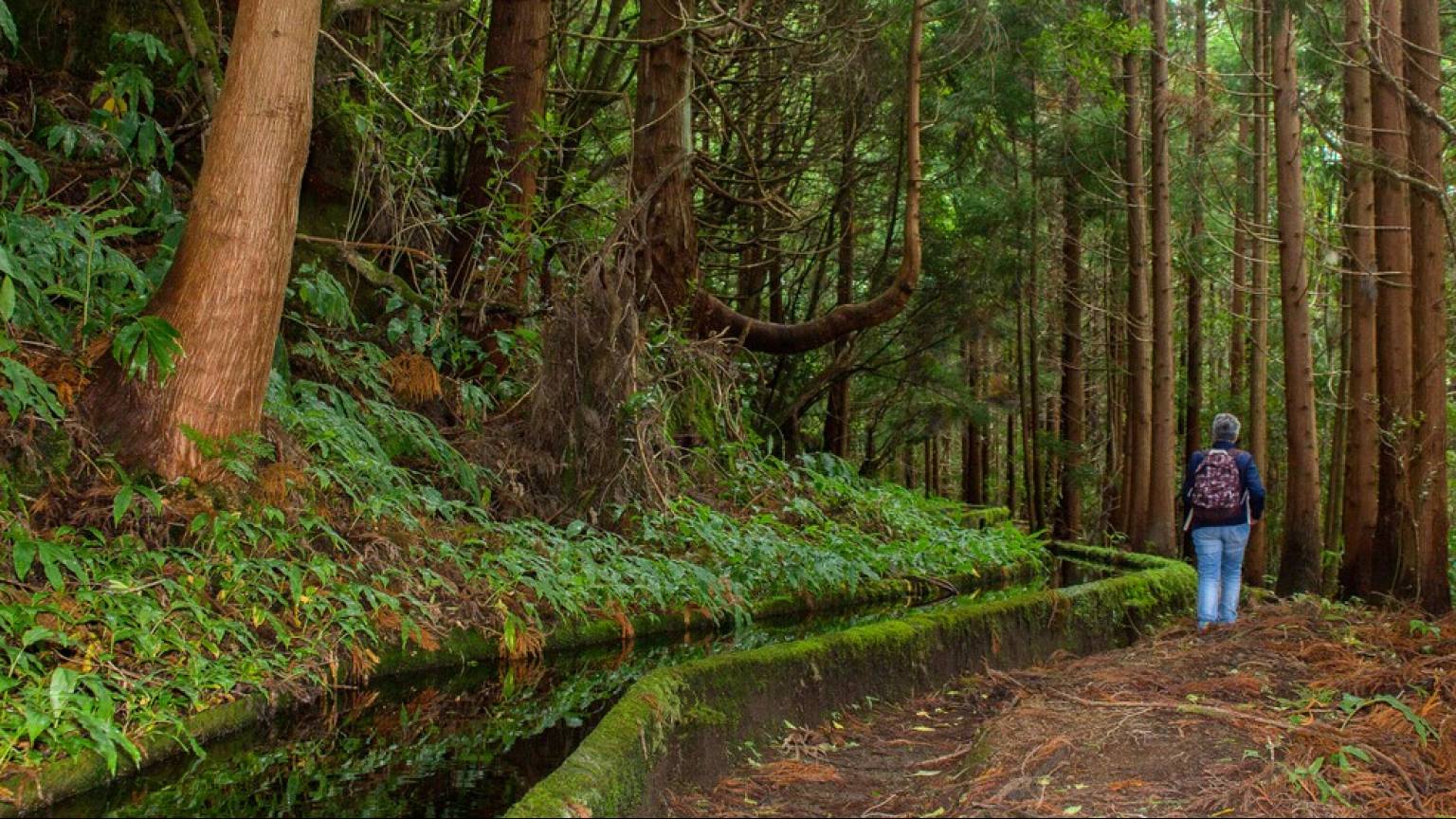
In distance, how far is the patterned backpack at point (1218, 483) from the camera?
8.79m

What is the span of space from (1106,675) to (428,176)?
827 cm

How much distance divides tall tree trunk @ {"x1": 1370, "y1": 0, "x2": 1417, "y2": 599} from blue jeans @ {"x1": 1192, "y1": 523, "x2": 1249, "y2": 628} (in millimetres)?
2040

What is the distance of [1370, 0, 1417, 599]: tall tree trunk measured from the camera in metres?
9.97

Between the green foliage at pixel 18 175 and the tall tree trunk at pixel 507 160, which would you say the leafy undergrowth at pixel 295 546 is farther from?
the tall tree trunk at pixel 507 160

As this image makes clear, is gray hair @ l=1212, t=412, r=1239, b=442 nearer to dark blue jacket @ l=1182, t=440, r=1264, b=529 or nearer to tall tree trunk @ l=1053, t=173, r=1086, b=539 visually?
dark blue jacket @ l=1182, t=440, r=1264, b=529

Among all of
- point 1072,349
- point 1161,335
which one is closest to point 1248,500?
point 1161,335

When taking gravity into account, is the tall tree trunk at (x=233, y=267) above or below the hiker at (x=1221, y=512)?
above

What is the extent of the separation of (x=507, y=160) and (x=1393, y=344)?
900 centimetres

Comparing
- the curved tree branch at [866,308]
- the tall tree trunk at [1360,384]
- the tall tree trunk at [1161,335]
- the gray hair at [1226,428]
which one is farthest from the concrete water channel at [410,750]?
the tall tree trunk at [1161,335]

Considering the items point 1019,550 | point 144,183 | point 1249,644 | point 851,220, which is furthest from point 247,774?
point 851,220

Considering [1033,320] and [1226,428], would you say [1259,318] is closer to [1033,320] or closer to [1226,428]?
[1033,320]

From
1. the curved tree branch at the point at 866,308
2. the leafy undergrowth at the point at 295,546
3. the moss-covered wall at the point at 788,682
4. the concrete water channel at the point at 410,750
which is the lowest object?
the concrete water channel at the point at 410,750

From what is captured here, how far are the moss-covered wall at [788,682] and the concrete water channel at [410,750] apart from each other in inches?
4.2

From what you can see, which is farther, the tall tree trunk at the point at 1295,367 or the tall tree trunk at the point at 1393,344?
the tall tree trunk at the point at 1295,367
